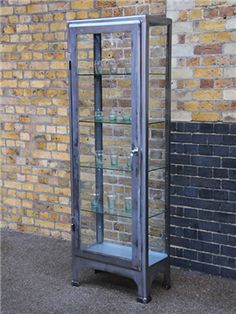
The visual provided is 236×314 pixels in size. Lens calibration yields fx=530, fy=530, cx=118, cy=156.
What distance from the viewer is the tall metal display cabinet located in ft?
11.4

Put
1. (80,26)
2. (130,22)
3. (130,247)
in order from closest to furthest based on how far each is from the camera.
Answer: (130,22), (80,26), (130,247)

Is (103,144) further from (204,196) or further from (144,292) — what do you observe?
(144,292)

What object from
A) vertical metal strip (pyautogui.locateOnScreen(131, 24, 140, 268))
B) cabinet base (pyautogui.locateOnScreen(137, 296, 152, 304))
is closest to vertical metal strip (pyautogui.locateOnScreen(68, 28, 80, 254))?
vertical metal strip (pyautogui.locateOnScreen(131, 24, 140, 268))

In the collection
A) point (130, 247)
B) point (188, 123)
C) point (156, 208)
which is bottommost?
point (130, 247)

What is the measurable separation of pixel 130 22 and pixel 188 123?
969 millimetres

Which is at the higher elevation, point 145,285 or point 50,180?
point 50,180

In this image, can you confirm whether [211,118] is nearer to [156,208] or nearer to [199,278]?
[156,208]

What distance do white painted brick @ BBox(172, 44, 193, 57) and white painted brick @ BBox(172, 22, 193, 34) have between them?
4.1 inches

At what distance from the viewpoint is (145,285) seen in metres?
3.60

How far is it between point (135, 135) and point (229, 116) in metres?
0.78

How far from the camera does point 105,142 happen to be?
13.0 ft

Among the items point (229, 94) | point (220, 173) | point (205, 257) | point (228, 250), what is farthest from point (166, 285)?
point (229, 94)

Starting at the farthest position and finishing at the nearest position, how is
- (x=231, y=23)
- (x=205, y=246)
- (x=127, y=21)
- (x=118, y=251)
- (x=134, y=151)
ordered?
1. (x=205, y=246)
2. (x=118, y=251)
3. (x=231, y=23)
4. (x=134, y=151)
5. (x=127, y=21)

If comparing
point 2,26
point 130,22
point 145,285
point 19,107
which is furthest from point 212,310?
point 2,26
